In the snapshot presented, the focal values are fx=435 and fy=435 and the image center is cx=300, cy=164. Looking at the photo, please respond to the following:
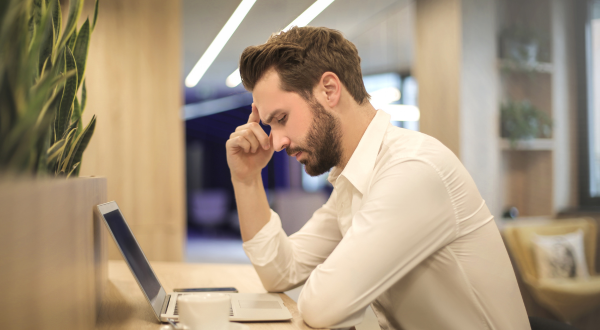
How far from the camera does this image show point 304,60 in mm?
1266

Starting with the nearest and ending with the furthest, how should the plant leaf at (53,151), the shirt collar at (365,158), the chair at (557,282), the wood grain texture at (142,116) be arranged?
the plant leaf at (53,151)
the shirt collar at (365,158)
the chair at (557,282)
the wood grain texture at (142,116)

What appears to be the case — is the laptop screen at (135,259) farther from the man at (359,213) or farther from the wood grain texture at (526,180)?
the wood grain texture at (526,180)

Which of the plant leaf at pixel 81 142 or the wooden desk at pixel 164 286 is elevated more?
the plant leaf at pixel 81 142

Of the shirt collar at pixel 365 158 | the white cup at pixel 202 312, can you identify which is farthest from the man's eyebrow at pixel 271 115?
the white cup at pixel 202 312

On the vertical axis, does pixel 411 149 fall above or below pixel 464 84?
below

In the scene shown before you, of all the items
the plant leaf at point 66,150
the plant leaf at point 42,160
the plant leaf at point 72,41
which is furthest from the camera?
the plant leaf at point 72,41

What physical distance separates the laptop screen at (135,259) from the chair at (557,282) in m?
2.42

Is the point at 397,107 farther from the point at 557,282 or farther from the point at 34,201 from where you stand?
the point at 34,201

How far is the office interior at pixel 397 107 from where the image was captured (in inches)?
125

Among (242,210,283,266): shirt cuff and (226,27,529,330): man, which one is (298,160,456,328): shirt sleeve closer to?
(226,27,529,330): man

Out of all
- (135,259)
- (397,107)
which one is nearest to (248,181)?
(135,259)

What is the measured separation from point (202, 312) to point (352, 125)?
0.78 meters

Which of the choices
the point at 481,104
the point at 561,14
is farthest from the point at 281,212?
the point at 561,14

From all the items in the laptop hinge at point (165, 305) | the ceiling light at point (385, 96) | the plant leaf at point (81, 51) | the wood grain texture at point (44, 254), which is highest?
the ceiling light at point (385, 96)
